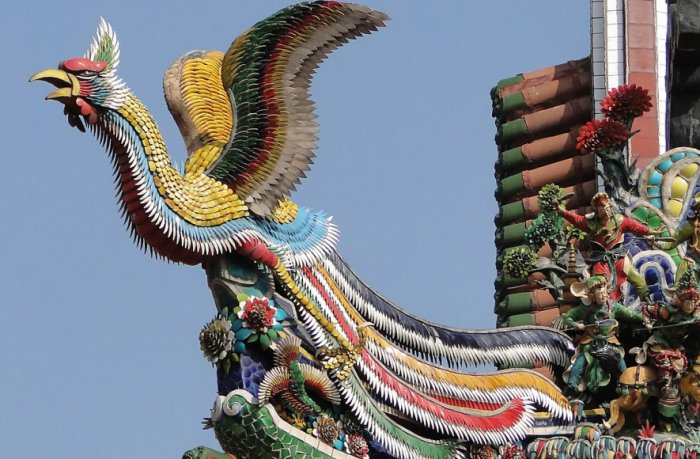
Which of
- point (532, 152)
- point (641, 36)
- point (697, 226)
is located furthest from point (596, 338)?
point (641, 36)

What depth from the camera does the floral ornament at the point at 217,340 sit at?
90.2ft

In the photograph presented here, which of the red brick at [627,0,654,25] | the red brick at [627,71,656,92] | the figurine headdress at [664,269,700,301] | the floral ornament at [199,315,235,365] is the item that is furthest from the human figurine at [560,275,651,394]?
the red brick at [627,0,654,25]

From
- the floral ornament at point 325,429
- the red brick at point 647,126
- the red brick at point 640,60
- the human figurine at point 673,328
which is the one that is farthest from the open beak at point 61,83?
the red brick at point 640,60

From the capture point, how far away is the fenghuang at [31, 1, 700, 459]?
27.3 meters

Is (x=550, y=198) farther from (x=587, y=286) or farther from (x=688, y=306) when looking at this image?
(x=688, y=306)

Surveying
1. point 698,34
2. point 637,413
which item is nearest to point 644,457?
point 637,413

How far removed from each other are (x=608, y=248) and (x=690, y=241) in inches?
40.5

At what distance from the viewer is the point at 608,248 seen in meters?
30.6

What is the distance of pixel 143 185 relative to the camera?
88.6ft

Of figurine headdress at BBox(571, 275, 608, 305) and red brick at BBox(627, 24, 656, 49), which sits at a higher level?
red brick at BBox(627, 24, 656, 49)

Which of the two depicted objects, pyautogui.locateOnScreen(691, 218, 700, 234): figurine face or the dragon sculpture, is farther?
pyautogui.locateOnScreen(691, 218, 700, 234): figurine face

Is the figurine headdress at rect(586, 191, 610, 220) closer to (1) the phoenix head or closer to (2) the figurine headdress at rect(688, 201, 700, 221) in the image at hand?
(2) the figurine headdress at rect(688, 201, 700, 221)

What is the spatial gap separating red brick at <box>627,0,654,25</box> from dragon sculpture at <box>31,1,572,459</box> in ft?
31.1

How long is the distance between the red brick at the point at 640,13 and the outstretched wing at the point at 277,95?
1003 cm
